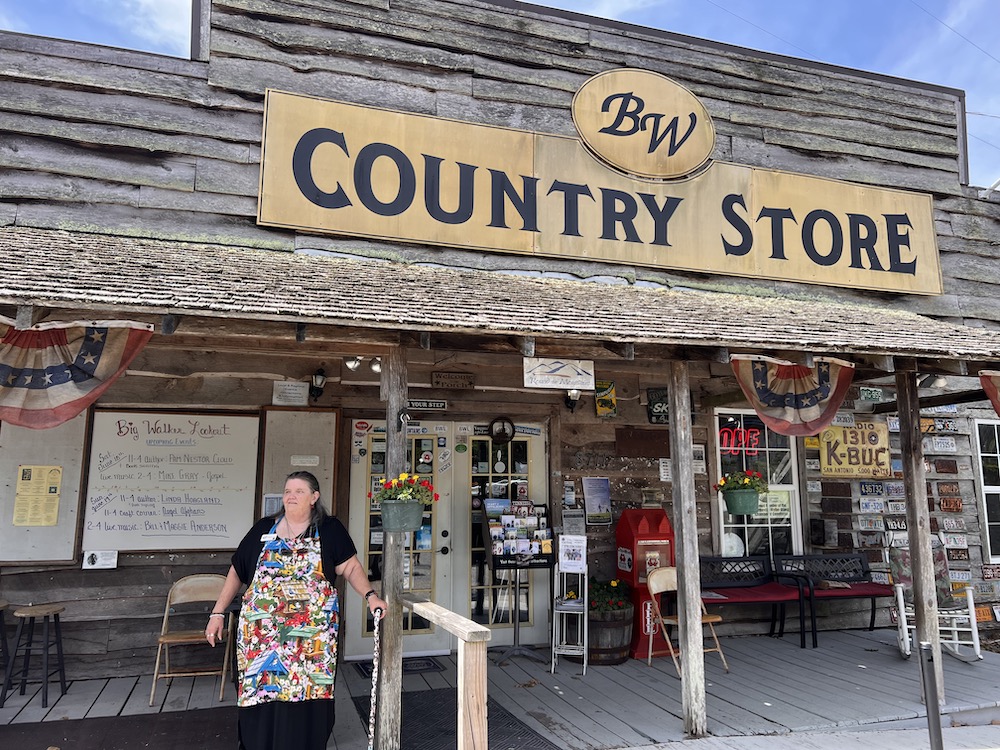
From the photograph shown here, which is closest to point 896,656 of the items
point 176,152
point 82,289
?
point 82,289

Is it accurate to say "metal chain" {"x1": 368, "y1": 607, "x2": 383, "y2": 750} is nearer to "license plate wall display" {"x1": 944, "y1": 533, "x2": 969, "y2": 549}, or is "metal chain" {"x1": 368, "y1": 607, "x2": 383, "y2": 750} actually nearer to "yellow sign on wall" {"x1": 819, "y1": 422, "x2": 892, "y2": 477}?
"yellow sign on wall" {"x1": 819, "y1": 422, "x2": 892, "y2": 477}

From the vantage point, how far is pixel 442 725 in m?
5.11

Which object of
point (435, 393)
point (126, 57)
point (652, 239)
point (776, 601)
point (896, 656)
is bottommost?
point (896, 656)

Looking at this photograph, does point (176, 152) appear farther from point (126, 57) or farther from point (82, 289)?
point (82, 289)

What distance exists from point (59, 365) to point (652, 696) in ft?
16.6

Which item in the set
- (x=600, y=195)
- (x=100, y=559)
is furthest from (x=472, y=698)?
(x=600, y=195)

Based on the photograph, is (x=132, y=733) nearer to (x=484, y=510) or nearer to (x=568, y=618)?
(x=484, y=510)

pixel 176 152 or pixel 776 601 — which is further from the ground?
pixel 176 152

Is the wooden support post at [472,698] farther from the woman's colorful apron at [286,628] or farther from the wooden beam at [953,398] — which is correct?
the wooden beam at [953,398]

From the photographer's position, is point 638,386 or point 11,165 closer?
point 11,165

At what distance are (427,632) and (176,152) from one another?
16.7 feet

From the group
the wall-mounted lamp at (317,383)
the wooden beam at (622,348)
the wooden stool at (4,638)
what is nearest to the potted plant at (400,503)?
the wooden beam at (622,348)

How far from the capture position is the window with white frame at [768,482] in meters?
8.11

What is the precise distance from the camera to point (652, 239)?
7.52 metres
